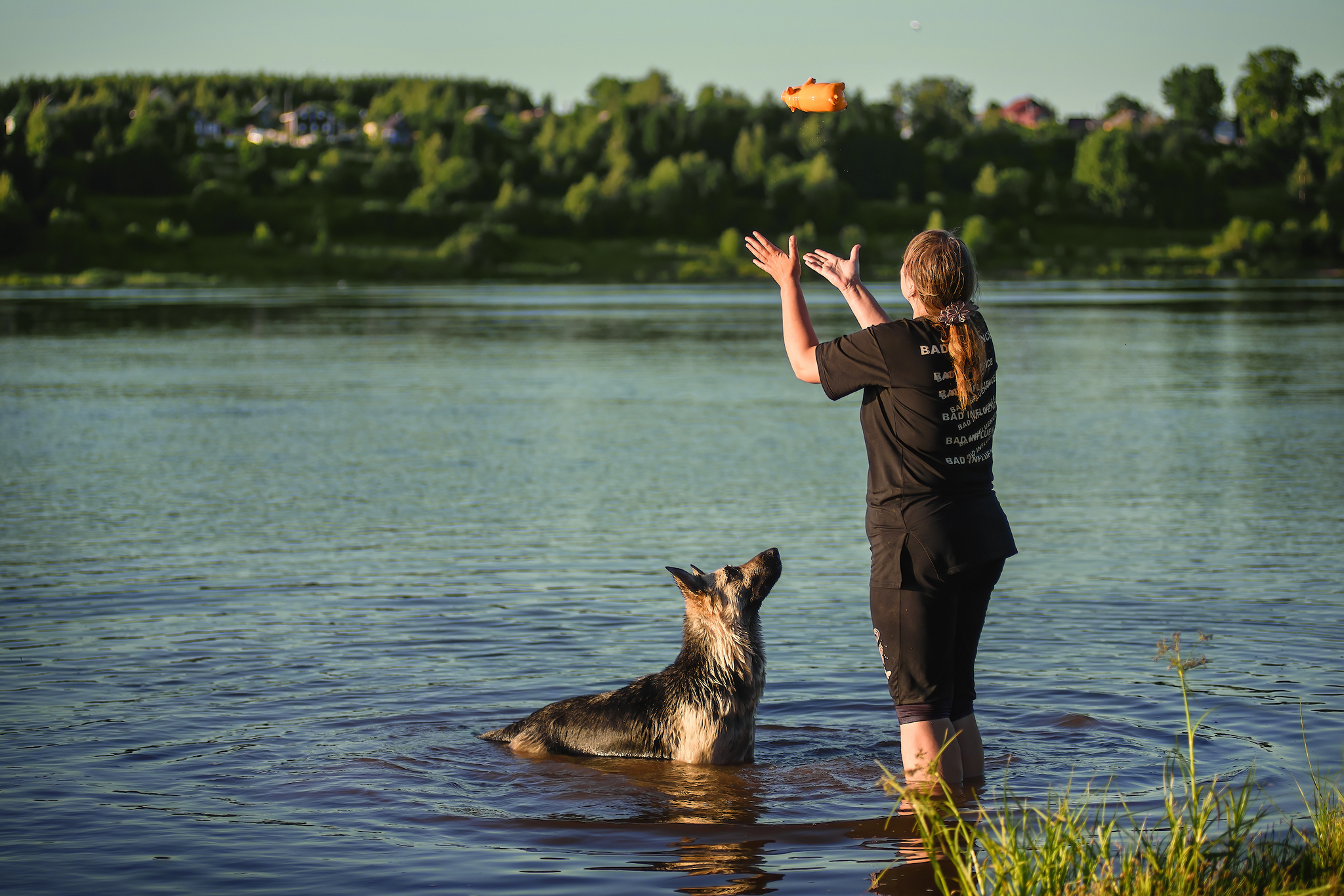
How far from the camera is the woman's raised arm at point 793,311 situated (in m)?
6.22

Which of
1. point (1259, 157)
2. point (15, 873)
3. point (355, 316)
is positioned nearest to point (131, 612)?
point (15, 873)

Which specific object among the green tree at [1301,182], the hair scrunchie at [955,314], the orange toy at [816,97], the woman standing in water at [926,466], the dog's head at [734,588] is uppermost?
the green tree at [1301,182]

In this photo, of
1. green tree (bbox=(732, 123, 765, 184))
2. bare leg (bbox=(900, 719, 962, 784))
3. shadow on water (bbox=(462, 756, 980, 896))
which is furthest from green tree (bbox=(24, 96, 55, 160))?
bare leg (bbox=(900, 719, 962, 784))

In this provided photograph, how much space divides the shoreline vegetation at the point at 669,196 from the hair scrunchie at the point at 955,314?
4070 inches

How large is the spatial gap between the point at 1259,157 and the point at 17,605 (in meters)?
176

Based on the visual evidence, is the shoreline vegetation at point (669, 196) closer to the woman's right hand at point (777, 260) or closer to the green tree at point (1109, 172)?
the green tree at point (1109, 172)

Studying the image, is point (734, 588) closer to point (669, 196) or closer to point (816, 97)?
point (816, 97)

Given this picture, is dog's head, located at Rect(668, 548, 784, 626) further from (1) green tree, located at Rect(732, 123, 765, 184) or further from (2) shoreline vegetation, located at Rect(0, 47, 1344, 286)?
(1) green tree, located at Rect(732, 123, 765, 184)

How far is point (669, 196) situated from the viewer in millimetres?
150750

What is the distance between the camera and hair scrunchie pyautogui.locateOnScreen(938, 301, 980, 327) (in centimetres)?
609

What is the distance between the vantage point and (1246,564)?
1280cm

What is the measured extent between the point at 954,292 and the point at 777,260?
80 cm

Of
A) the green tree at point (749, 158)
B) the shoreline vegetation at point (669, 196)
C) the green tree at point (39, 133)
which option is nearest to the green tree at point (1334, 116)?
the shoreline vegetation at point (669, 196)

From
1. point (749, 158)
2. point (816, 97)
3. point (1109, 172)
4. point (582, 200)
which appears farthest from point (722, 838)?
point (749, 158)
